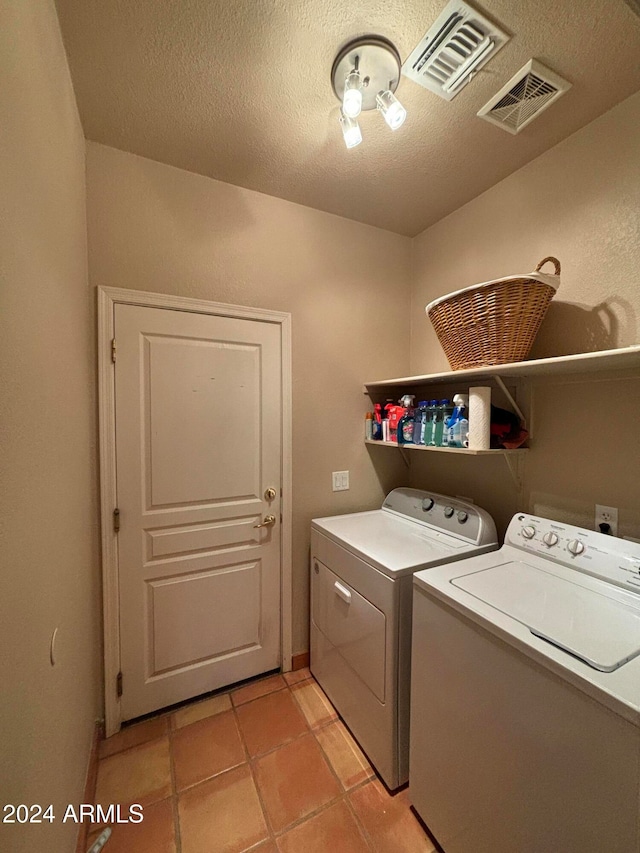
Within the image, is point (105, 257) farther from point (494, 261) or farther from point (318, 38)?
point (494, 261)

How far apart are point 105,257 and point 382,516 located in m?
1.89

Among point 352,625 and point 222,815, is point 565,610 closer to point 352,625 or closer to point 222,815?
point 352,625

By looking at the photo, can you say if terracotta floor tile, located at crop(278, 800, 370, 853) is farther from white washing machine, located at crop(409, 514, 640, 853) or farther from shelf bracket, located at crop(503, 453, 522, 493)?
shelf bracket, located at crop(503, 453, 522, 493)

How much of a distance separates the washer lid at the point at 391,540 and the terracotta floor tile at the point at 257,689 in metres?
0.89

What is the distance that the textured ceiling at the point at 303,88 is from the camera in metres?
0.95

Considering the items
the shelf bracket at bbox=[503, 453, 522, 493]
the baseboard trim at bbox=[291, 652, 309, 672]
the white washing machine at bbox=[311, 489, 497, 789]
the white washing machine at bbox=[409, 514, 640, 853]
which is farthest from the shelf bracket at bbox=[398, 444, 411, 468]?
the baseboard trim at bbox=[291, 652, 309, 672]

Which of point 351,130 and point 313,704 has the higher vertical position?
point 351,130

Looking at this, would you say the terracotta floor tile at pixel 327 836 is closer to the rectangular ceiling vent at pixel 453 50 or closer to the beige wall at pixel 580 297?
the beige wall at pixel 580 297

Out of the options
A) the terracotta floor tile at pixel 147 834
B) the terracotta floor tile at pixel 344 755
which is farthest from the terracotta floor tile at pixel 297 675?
the terracotta floor tile at pixel 147 834

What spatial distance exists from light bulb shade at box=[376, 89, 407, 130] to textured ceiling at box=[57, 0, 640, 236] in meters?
0.13

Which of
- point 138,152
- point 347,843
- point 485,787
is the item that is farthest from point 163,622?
point 138,152

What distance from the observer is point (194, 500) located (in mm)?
1629

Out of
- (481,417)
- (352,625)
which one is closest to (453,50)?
(481,417)

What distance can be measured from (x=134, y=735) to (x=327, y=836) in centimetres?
94
